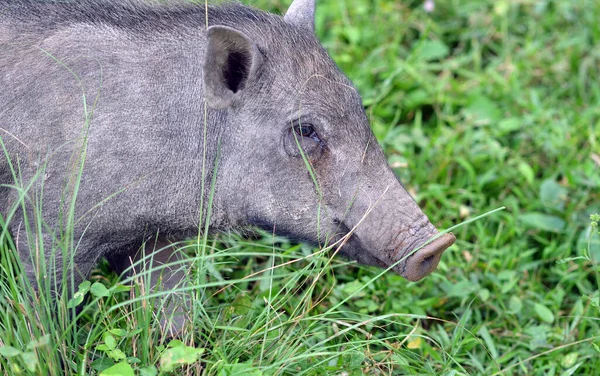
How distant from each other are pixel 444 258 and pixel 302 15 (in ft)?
5.82

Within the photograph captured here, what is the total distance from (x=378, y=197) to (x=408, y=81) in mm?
2861

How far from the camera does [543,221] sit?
530cm

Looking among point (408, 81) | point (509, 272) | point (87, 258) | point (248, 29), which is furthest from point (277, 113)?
point (408, 81)

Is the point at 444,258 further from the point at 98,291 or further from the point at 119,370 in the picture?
the point at 119,370

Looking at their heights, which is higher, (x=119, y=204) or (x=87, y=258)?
(x=119, y=204)

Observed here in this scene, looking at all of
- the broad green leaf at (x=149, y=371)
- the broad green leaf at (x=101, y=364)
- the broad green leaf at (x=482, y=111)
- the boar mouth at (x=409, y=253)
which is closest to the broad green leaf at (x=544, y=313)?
the boar mouth at (x=409, y=253)

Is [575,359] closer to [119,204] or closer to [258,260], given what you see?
[258,260]

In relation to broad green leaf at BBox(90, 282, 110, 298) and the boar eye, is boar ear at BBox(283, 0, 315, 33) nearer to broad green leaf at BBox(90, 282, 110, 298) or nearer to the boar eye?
the boar eye

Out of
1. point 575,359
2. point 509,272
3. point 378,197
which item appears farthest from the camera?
point 509,272

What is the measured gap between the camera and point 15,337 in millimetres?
3365

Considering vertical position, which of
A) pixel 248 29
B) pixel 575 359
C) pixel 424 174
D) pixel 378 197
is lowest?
pixel 575 359

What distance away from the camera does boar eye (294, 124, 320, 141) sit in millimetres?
3773

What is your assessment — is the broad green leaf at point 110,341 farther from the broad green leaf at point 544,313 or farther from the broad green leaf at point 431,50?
the broad green leaf at point 431,50

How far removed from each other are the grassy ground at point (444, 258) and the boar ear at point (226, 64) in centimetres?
67
